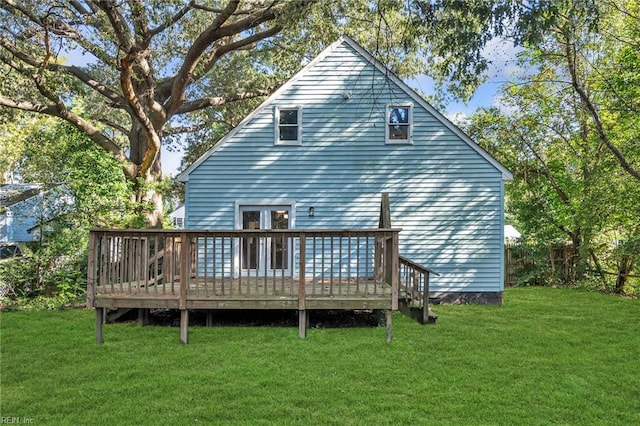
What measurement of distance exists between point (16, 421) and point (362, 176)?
8.05m

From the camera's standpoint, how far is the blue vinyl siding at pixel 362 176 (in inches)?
397

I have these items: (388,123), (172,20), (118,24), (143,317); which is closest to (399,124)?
(388,123)

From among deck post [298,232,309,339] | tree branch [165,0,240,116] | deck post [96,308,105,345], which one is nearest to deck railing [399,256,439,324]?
deck post [298,232,309,339]

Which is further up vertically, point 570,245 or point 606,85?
point 606,85

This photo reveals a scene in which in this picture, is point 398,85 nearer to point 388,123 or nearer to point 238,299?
point 388,123

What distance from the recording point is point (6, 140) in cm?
2789

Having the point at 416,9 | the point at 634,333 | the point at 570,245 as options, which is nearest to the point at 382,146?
the point at 416,9

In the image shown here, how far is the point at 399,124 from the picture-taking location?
10.3 metres

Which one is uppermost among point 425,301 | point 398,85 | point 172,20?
point 172,20

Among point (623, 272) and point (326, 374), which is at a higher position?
point (623, 272)

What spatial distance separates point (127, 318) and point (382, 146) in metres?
6.79

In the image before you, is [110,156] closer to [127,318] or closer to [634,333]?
[127,318]

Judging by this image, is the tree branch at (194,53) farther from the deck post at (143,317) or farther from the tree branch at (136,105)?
the deck post at (143,317)

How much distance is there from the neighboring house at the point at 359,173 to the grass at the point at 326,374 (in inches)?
110
